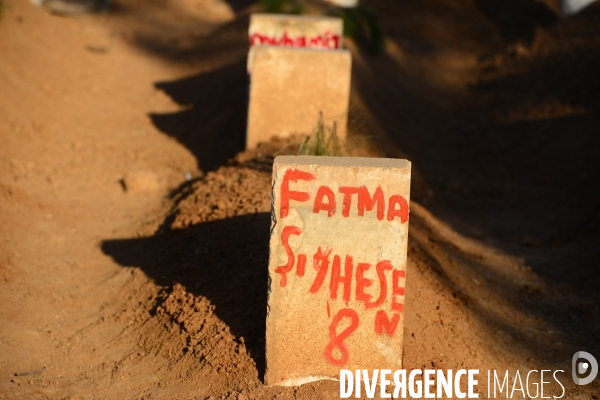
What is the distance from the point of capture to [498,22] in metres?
15.8

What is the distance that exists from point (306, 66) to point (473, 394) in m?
4.00

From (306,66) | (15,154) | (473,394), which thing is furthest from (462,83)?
(473,394)

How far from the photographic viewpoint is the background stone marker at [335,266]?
147 inches

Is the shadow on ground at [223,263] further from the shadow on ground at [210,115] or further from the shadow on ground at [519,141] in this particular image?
the shadow on ground at [519,141]

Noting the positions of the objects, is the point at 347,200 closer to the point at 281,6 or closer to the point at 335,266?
the point at 335,266

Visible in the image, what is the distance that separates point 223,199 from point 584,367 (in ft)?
8.86

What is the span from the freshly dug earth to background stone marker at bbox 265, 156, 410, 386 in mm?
225

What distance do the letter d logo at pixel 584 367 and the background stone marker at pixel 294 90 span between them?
317cm

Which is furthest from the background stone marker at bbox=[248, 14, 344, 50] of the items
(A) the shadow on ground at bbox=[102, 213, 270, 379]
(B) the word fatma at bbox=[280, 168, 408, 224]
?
(B) the word fatma at bbox=[280, 168, 408, 224]

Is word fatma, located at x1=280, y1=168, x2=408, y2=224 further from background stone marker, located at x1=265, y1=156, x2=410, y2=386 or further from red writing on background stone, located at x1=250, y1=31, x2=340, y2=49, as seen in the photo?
red writing on background stone, located at x1=250, y1=31, x2=340, y2=49

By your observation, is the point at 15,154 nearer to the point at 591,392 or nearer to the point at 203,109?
the point at 203,109

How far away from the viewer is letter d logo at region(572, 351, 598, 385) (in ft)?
14.8

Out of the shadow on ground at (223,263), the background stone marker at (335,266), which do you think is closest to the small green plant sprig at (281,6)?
the shadow on ground at (223,263)

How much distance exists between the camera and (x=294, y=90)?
7.34 metres
